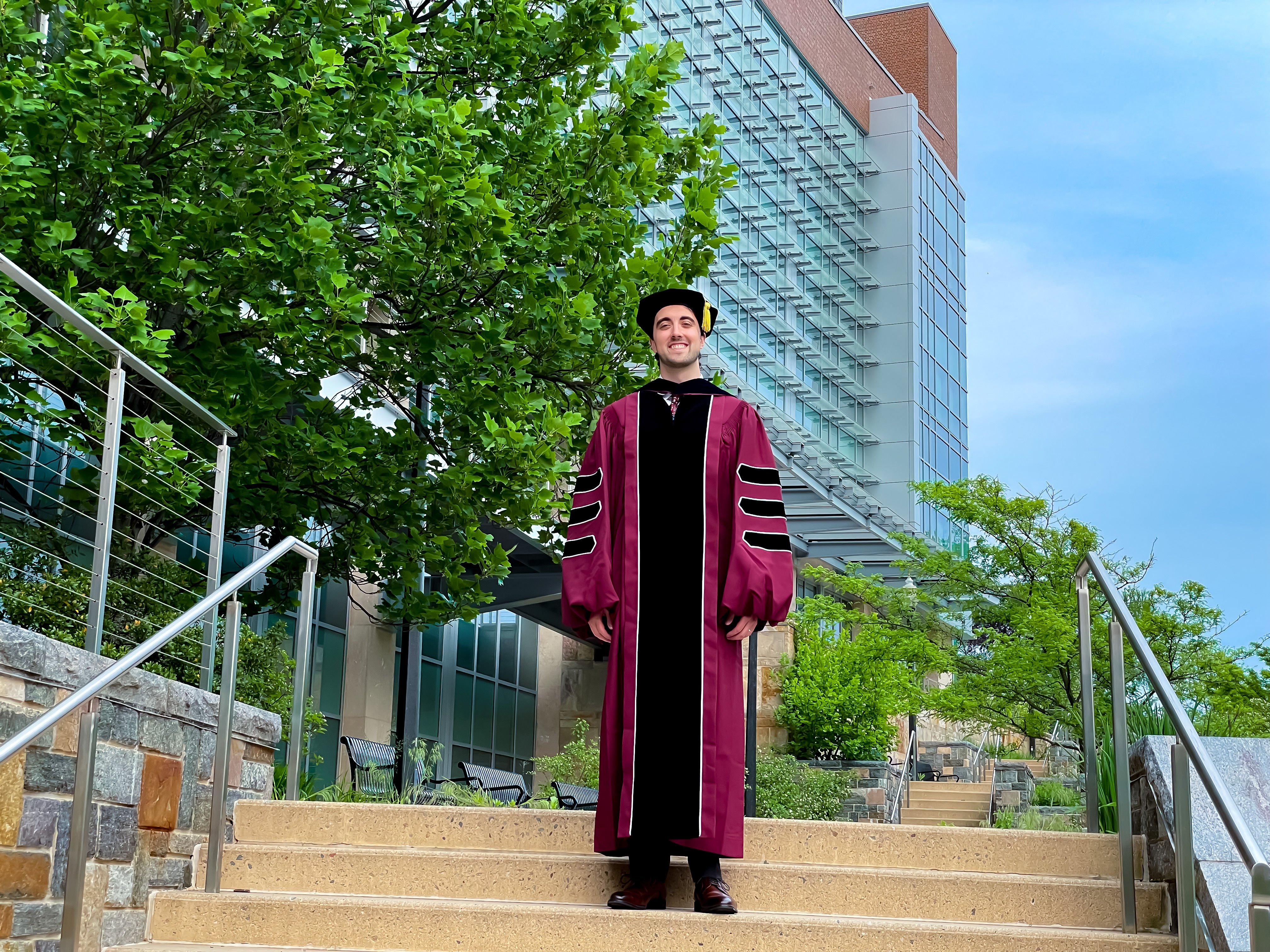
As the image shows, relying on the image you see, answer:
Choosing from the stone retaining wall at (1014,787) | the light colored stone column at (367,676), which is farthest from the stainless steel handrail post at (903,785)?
the light colored stone column at (367,676)

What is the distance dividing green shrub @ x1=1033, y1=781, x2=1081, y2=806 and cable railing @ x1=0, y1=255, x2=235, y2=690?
956 centimetres

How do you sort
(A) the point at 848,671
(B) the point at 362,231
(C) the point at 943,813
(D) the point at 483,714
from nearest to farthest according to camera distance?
(B) the point at 362,231 < (D) the point at 483,714 < (A) the point at 848,671 < (C) the point at 943,813

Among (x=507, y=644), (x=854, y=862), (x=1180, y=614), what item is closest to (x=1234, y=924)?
(x=854, y=862)

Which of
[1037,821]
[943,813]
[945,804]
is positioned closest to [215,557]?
[1037,821]

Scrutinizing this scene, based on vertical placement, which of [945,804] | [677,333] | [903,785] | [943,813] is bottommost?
[943,813]

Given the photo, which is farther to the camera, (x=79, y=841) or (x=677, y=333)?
(x=677, y=333)

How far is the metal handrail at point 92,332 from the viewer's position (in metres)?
3.99

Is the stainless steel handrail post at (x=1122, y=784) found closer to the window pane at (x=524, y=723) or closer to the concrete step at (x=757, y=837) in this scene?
the concrete step at (x=757, y=837)

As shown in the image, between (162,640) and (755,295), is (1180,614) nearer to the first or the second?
(162,640)

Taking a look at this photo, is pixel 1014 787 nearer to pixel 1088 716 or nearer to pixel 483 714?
pixel 483 714

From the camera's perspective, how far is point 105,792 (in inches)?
164

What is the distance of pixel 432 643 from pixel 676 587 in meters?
14.0

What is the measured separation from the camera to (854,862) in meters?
4.95

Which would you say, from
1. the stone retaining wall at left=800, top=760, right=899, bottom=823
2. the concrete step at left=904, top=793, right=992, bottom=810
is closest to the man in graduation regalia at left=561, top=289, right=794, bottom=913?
the stone retaining wall at left=800, top=760, right=899, bottom=823
